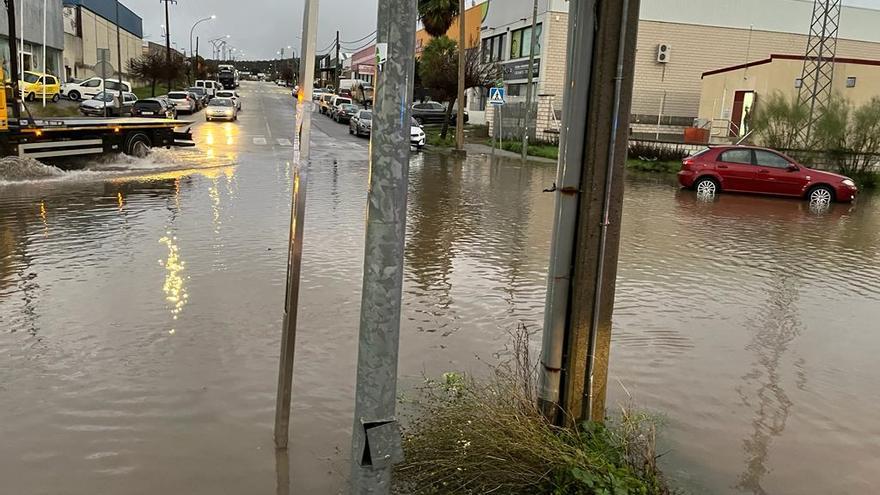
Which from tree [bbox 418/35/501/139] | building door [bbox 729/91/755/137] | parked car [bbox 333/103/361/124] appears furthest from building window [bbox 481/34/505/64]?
building door [bbox 729/91/755/137]

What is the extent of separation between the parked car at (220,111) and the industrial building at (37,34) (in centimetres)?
1064

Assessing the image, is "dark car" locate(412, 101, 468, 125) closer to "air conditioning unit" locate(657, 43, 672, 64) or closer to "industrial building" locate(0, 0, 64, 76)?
"air conditioning unit" locate(657, 43, 672, 64)

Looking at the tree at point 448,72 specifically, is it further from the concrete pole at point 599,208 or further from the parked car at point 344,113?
the concrete pole at point 599,208

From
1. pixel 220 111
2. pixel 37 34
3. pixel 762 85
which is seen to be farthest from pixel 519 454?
pixel 37 34

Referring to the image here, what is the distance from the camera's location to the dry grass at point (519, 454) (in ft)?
11.6

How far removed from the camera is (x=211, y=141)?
97.7ft

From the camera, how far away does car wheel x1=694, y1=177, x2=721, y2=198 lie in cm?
1911

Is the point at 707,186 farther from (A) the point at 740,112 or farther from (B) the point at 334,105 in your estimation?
(B) the point at 334,105

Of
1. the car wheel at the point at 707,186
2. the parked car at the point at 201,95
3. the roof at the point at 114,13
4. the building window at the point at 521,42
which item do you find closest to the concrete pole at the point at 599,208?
the car wheel at the point at 707,186

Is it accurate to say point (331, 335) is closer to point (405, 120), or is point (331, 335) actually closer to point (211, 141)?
point (405, 120)

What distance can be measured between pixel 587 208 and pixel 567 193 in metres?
0.14

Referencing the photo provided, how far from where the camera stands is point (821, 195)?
18094 millimetres

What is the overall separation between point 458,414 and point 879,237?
12.5 metres

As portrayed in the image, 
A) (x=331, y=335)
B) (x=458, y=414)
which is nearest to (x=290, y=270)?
(x=458, y=414)
